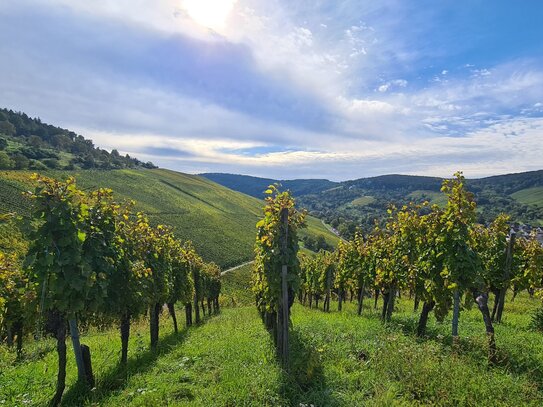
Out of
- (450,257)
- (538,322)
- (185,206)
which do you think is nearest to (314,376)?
(450,257)

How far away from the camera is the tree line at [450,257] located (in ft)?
41.0

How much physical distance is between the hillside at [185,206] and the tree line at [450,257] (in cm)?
5637

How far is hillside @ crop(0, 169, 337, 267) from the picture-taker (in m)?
81.2

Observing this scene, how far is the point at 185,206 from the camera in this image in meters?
118

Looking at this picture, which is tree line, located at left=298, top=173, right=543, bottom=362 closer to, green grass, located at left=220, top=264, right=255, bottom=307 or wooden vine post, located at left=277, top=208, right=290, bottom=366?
wooden vine post, located at left=277, top=208, right=290, bottom=366

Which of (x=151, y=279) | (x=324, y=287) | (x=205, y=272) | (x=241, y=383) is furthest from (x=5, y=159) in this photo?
(x=241, y=383)

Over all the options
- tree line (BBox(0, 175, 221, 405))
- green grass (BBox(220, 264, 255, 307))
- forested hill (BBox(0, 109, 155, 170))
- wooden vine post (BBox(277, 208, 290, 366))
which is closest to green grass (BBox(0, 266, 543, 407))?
wooden vine post (BBox(277, 208, 290, 366))

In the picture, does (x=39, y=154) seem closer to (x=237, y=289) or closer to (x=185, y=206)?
(x=185, y=206)

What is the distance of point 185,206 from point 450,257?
111 m

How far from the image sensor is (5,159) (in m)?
95.8

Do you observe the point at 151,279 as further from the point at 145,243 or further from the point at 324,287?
the point at 324,287

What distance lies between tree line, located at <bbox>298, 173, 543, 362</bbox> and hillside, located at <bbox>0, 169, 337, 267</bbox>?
5637 centimetres

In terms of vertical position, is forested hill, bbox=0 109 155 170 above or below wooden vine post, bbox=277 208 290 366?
above

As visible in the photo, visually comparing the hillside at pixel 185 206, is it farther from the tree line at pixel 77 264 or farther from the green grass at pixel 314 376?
the green grass at pixel 314 376
